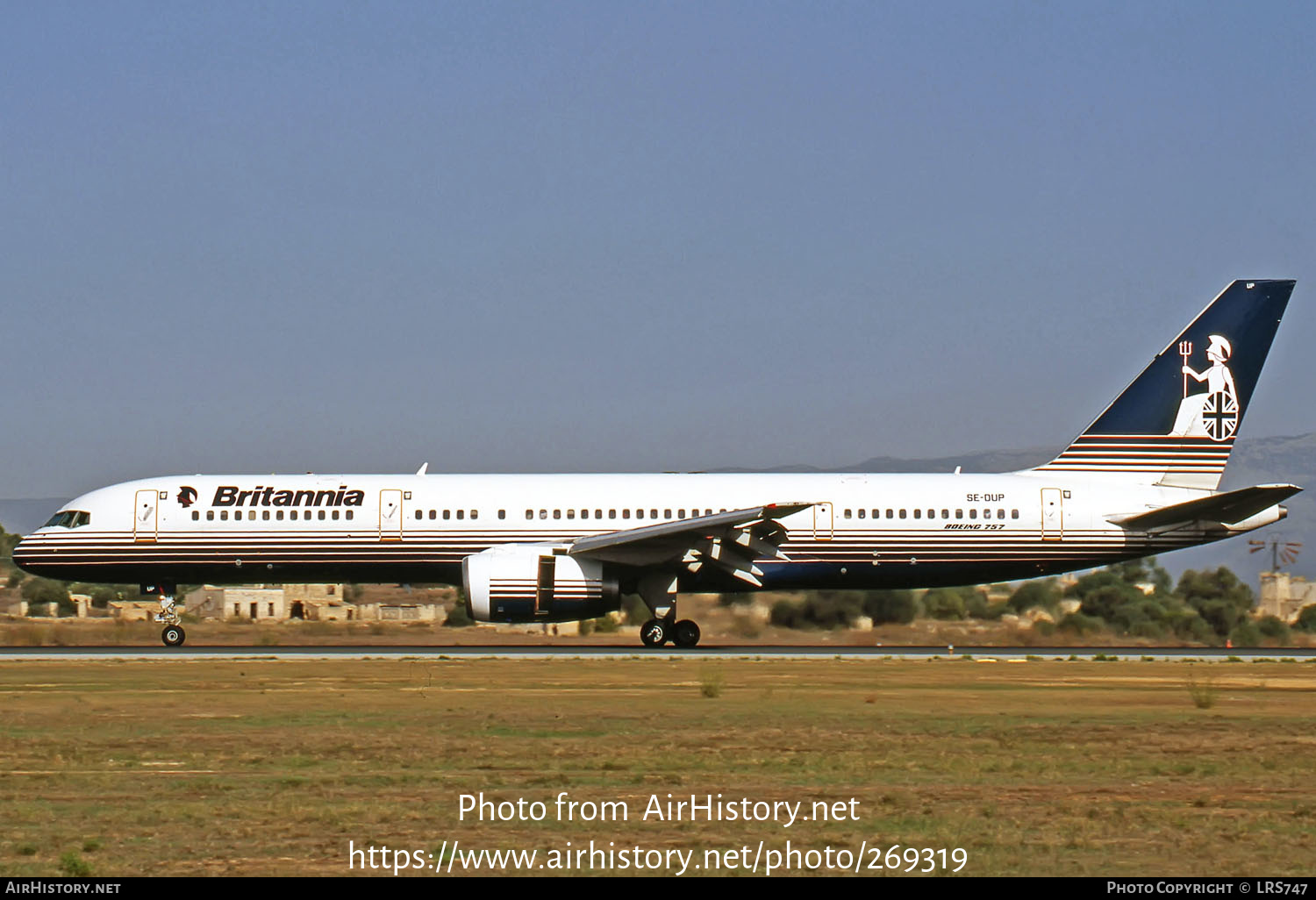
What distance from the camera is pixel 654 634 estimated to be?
3052 cm

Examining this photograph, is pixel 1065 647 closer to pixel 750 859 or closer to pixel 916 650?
pixel 916 650

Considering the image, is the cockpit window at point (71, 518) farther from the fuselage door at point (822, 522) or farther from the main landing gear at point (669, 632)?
the fuselage door at point (822, 522)

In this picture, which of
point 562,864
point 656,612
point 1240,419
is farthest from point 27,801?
point 1240,419

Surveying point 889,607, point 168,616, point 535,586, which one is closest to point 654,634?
point 535,586

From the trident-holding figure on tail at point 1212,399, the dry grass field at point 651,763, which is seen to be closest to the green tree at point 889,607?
the trident-holding figure on tail at point 1212,399

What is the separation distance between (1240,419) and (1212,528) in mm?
3157

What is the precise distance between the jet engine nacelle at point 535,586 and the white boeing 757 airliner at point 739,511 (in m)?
0.15

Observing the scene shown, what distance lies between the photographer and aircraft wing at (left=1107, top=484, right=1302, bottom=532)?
95.6 ft

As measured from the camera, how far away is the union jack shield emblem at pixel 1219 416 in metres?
31.9

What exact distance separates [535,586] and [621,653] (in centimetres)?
209

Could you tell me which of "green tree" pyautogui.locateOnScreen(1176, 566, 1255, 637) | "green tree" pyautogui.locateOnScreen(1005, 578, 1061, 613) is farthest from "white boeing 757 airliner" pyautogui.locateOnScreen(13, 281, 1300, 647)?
"green tree" pyautogui.locateOnScreen(1176, 566, 1255, 637)

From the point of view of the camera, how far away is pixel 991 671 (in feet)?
82.0

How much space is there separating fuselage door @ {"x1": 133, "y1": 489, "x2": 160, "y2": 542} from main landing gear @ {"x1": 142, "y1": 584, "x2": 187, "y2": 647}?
1246 millimetres

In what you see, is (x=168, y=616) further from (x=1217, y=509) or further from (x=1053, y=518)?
(x=1217, y=509)
